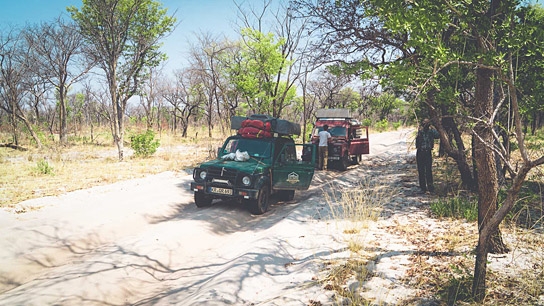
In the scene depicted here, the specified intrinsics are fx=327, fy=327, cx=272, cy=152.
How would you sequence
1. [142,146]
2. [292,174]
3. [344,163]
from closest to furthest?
[292,174] → [344,163] → [142,146]

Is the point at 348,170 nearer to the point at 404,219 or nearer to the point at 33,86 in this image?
the point at 404,219

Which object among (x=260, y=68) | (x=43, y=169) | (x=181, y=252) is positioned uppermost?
(x=260, y=68)

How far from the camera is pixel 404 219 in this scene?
6.80 m

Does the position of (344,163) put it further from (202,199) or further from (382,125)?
(382,125)

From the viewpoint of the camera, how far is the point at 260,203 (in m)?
7.90

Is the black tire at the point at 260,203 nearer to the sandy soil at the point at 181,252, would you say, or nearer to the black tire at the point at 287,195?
the sandy soil at the point at 181,252

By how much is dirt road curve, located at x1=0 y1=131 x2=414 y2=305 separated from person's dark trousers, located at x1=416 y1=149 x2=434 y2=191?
2.91 meters

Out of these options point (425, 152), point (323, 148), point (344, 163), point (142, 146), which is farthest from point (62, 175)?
point (425, 152)

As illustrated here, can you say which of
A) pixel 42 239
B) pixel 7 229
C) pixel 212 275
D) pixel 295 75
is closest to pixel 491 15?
pixel 212 275

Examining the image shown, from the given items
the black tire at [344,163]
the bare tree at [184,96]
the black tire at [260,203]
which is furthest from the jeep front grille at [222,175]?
the bare tree at [184,96]

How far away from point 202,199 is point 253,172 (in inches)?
72.3

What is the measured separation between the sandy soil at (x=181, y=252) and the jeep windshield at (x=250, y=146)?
4.77 feet

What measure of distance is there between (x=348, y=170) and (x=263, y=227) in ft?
27.1

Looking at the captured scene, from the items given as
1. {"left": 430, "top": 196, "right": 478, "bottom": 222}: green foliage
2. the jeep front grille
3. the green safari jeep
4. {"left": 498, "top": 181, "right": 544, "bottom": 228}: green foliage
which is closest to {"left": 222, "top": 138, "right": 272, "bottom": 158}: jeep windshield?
the green safari jeep
